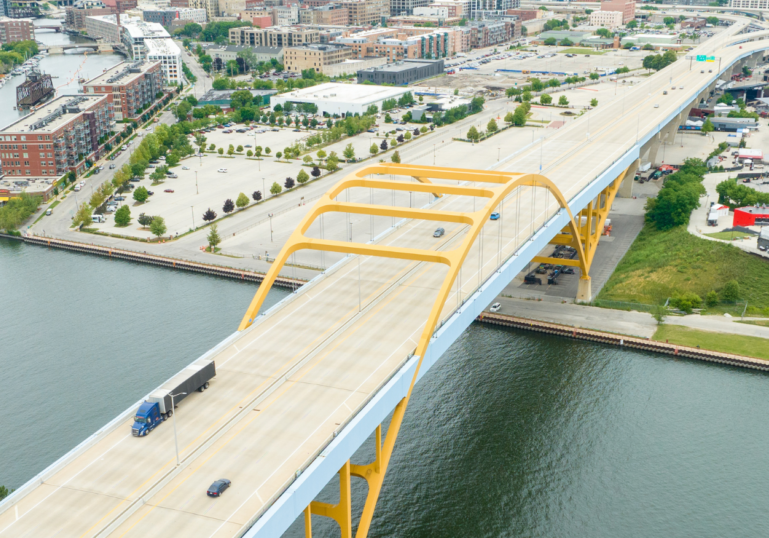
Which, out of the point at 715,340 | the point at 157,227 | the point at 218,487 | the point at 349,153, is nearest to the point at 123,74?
the point at 349,153

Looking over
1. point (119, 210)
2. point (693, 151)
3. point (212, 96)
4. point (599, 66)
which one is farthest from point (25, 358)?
point (599, 66)

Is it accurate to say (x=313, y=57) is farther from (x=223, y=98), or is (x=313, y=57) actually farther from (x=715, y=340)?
(x=715, y=340)

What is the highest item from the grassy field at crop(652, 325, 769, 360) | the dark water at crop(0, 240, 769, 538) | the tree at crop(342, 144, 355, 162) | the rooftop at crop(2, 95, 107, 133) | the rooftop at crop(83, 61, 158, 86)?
the rooftop at crop(83, 61, 158, 86)

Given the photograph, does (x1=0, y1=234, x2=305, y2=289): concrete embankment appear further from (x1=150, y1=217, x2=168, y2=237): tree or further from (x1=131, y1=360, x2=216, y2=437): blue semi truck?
(x1=131, y1=360, x2=216, y2=437): blue semi truck

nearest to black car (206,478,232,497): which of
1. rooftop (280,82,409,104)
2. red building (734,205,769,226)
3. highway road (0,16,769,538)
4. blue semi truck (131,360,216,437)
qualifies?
highway road (0,16,769,538)

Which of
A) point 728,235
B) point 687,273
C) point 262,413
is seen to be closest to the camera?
point 262,413

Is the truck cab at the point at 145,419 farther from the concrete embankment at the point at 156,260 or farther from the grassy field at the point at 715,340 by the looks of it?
the grassy field at the point at 715,340

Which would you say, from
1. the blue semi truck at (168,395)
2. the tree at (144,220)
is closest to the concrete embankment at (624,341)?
the blue semi truck at (168,395)
